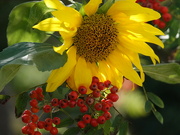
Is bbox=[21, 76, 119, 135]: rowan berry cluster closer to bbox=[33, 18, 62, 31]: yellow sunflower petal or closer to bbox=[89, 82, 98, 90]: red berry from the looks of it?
bbox=[89, 82, 98, 90]: red berry

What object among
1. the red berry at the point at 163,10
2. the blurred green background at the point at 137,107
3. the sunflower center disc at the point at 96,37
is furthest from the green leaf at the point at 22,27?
the blurred green background at the point at 137,107

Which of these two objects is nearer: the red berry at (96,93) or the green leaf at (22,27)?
the red berry at (96,93)

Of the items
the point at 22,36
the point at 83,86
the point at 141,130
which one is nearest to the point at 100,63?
the point at 83,86

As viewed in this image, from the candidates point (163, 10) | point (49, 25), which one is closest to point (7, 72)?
point (49, 25)

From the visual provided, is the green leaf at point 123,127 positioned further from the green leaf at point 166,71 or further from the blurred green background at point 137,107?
the blurred green background at point 137,107

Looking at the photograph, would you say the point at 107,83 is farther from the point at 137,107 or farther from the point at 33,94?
the point at 137,107

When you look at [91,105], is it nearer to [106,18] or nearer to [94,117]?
[94,117]

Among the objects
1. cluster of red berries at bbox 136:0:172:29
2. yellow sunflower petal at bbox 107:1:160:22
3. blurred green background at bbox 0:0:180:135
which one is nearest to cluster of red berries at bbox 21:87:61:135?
yellow sunflower petal at bbox 107:1:160:22
